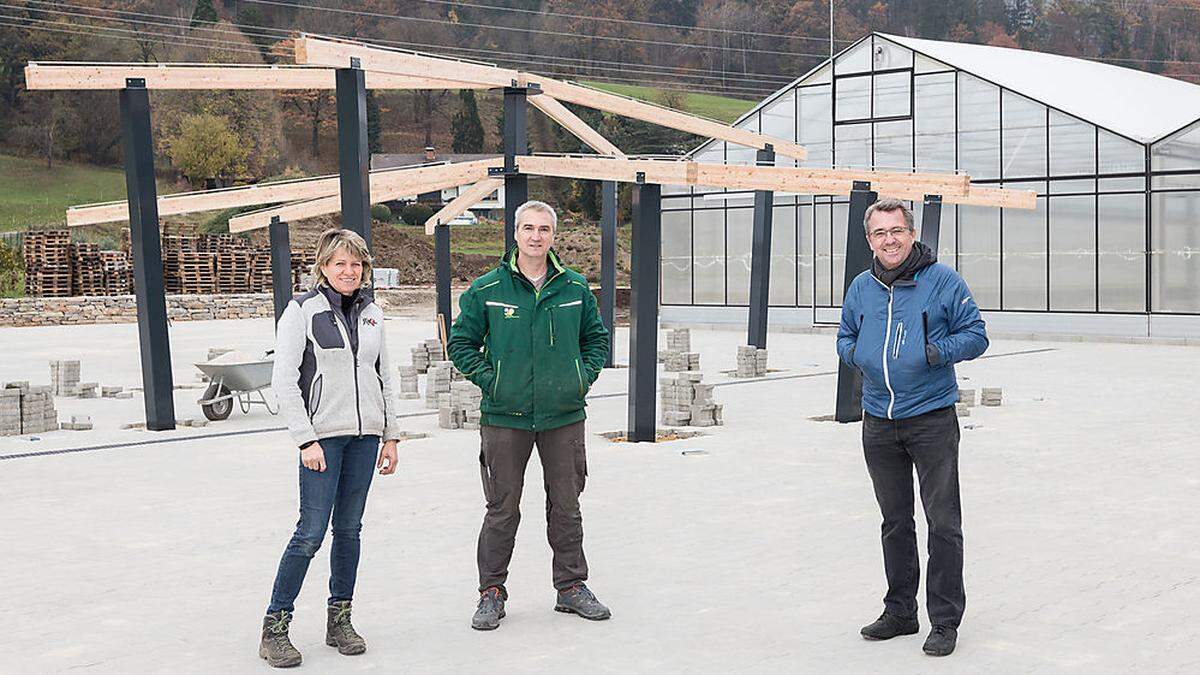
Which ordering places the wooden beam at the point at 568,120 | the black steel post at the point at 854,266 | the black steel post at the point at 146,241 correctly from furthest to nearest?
the wooden beam at the point at 568,120
the black steel post at the point at 854,266
the black steel post at the point at 146,241

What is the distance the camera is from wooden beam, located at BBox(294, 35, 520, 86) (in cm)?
1132

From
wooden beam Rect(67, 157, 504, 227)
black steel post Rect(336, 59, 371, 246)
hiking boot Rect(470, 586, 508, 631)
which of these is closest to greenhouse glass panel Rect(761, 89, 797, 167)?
wooden beam Rect(67, 157, 504, 227)

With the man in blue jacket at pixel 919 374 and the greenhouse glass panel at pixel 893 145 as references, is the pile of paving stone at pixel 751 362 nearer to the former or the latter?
the greenhouse glass panel at pixel 893 145

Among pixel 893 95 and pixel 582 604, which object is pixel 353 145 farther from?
pixel 893 95

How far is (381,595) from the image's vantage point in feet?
21.3

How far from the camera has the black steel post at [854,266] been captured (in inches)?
543

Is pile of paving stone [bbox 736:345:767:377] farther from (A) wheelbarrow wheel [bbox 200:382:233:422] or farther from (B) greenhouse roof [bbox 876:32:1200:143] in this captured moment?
(B) greenhouse roof [bbox 876:32:1200:143]

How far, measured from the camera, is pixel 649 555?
737cm

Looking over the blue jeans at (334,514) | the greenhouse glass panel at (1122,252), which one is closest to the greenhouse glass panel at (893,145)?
the greenhouse glass panel at (1122,252)

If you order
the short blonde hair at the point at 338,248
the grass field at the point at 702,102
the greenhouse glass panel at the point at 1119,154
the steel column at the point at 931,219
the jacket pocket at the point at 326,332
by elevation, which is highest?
the grass field at the point at 702,102

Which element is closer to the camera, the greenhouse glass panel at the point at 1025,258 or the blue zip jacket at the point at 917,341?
the blue zip jacket at the point at 917,341

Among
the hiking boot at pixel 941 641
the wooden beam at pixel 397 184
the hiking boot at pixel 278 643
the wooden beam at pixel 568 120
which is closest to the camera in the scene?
the hiking boot at pixel 278 643

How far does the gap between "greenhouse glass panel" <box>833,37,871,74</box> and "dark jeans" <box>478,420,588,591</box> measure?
27279 mm

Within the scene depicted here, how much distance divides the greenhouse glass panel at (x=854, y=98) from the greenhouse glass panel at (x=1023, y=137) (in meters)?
3.57
